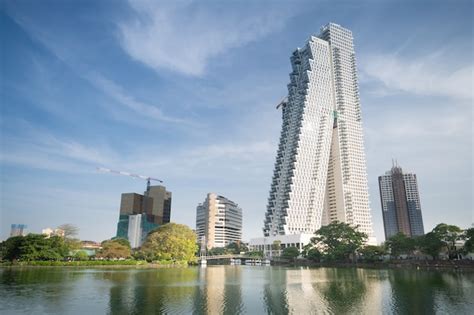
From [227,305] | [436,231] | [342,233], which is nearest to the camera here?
[227,305]

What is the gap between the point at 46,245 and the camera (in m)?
105

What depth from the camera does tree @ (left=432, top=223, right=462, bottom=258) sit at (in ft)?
318

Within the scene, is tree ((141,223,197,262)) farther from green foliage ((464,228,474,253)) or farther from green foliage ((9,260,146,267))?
green foliage ((464,228,474,253))

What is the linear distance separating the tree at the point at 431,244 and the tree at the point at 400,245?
6.42 meters

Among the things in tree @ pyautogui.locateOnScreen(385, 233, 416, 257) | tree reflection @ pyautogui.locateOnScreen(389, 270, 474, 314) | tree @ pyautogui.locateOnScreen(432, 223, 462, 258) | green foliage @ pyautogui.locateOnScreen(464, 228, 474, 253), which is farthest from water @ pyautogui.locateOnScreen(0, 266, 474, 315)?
tree @ pyautogui.locateOnScreen(385, 233, 416, 257)

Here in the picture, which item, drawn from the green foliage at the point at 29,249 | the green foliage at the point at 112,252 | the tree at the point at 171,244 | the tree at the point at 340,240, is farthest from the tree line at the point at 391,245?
the green foliage at the point at 29,249

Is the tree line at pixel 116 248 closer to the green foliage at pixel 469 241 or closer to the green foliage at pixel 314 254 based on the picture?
the green foliage at pixel 314 254

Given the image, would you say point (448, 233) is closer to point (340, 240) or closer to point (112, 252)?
point (340, 240)

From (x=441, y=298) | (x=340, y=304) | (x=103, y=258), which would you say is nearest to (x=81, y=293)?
(x=340, y=304)

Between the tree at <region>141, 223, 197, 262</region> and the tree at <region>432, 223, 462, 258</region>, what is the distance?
84531mm

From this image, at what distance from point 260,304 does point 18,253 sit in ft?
316

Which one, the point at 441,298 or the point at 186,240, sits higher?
the point at 186,240

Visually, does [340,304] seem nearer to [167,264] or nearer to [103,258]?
[167,264]

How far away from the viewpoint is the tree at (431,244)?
99.3 metres
